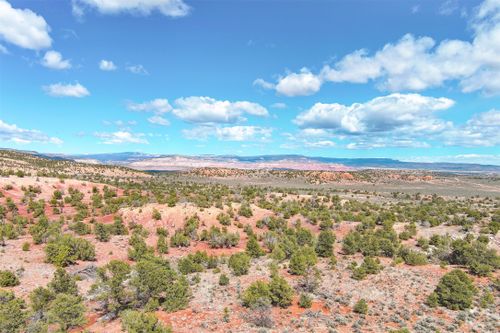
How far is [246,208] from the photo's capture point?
163ft

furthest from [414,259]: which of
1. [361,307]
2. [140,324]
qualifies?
[140,324]

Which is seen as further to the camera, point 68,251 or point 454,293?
point 68,251

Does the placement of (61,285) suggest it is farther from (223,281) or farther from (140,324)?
(223,281)

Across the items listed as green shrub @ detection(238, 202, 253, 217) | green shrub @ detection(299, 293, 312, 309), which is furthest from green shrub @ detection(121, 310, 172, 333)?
green shrub @ detection(238, 202, 253, 217)

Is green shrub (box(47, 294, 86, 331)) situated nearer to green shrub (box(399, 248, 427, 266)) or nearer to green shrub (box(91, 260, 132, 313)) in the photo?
green shrub (box(91, 260, 132, 313))

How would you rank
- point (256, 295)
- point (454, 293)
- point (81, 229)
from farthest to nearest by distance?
point (81, 229) → point (454, 293) → point (256, 295)

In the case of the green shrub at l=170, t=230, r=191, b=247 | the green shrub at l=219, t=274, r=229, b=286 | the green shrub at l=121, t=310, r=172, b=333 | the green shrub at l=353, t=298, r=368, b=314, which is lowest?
the green shrub at l=170, t=230, r=191, b=247

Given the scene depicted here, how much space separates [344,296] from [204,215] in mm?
27514

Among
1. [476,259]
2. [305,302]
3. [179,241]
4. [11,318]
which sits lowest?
[179,241]

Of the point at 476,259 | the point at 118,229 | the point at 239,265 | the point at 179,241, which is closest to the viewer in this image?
the point at 239,265

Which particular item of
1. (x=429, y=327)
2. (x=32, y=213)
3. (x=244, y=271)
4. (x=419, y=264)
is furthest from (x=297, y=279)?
(x=32, y=213)

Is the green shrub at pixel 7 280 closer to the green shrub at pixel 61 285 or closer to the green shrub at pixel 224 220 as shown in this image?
the green shrub at pixel 61 285

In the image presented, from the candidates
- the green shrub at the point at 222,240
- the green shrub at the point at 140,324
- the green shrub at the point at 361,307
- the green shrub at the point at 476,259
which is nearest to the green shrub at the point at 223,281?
the green shrub at the point at 140,324

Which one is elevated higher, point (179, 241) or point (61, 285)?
point (61, 285)
